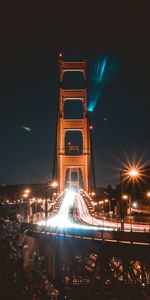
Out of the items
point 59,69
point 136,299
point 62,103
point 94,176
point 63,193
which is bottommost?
point 136,299

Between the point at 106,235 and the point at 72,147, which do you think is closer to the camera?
the point at 106,235

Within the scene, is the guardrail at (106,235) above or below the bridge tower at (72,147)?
below

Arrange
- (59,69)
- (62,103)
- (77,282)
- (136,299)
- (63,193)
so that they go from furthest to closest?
(59,69) → (62,103) → (63,193) → (77,282) → (136,299)

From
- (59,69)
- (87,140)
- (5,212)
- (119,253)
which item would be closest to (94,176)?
(87,140)

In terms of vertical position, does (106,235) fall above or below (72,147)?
below

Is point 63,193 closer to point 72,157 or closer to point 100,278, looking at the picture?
point 72,157

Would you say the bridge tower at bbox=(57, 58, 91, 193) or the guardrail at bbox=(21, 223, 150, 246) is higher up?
the bridge tower at bbox=(57, 58, 91, 193)

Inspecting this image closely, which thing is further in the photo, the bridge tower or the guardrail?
the bridge tower

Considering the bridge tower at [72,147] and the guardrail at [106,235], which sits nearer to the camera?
the guardrail at [106,235]
